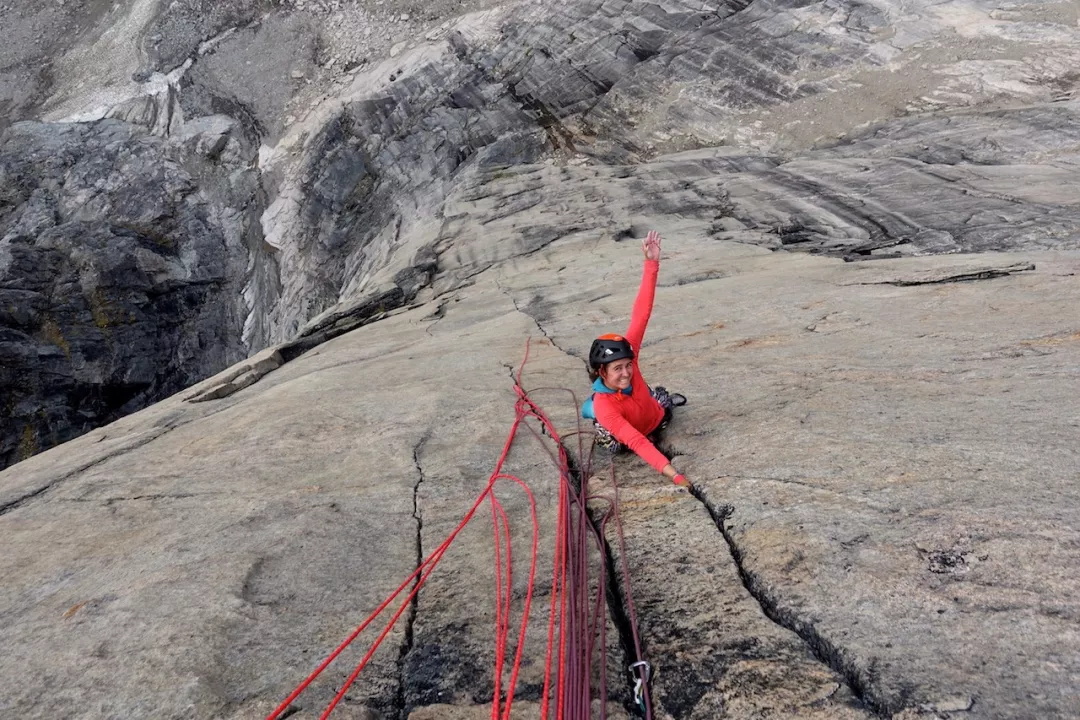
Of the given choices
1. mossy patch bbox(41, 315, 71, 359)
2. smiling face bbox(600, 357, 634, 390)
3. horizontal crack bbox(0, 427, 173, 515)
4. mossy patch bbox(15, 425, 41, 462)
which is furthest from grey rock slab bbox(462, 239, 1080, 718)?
mossy patch bbox(41, 315, 71, 359)

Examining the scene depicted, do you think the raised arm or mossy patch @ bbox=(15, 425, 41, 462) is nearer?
the raised arm

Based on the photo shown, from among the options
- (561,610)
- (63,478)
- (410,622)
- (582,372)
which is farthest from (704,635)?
(63,478)

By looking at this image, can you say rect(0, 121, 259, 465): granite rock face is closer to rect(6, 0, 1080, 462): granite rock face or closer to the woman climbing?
rect(6, 0, 1080, 462): granite rock face

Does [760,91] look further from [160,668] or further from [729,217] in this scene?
[160,668]

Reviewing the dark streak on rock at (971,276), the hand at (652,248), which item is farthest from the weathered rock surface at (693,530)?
the hand at (652,248)

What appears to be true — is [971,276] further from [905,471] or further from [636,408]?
[636,408]

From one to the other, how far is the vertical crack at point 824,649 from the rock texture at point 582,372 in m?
0.02

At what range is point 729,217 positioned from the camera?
16.6m

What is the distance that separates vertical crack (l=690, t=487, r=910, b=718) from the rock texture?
0.02 meters

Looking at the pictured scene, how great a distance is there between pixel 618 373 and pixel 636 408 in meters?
0.45

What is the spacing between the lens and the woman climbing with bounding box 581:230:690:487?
16.7 ft

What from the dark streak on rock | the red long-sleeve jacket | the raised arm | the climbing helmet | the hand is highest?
the hand

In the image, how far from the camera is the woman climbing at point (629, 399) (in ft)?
Result: 16.7

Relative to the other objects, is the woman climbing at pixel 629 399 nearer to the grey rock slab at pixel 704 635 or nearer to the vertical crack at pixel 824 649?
the grey rock slab at pixel 704 635
